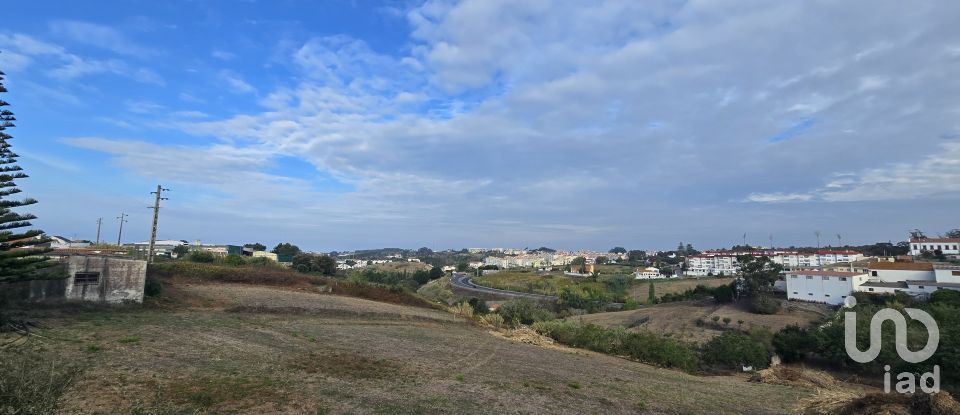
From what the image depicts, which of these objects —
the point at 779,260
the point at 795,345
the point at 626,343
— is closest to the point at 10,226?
the point at 626,343

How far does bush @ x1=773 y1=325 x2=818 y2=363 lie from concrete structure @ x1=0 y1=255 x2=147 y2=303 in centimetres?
3151

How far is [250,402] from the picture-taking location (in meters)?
7.57

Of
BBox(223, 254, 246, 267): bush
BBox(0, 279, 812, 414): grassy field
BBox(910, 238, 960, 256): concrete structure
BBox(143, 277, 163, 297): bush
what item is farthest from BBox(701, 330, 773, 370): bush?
BBox(910, 238, 960, 256): concrete structure

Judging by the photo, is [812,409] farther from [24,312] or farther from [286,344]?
[24,312]

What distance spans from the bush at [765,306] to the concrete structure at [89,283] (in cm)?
5261

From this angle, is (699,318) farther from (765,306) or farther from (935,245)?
(935,245)

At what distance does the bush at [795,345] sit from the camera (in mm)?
25716

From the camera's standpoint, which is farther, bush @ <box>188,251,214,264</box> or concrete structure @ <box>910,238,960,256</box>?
concrete structure @ <box>910,238,960,256</box>

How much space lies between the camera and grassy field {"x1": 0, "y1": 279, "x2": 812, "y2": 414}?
7.74 meters

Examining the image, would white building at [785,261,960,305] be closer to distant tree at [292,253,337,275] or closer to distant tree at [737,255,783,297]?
distant tree at [737,255,783,297]

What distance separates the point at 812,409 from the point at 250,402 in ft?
31.1

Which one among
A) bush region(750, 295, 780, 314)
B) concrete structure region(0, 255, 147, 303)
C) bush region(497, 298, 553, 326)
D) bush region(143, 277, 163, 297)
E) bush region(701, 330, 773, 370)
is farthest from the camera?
bush region(750, 295, 780, 314)

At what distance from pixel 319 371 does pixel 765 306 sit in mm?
51224

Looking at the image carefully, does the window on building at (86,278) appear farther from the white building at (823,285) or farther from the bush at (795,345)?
the white building at (823,285)
